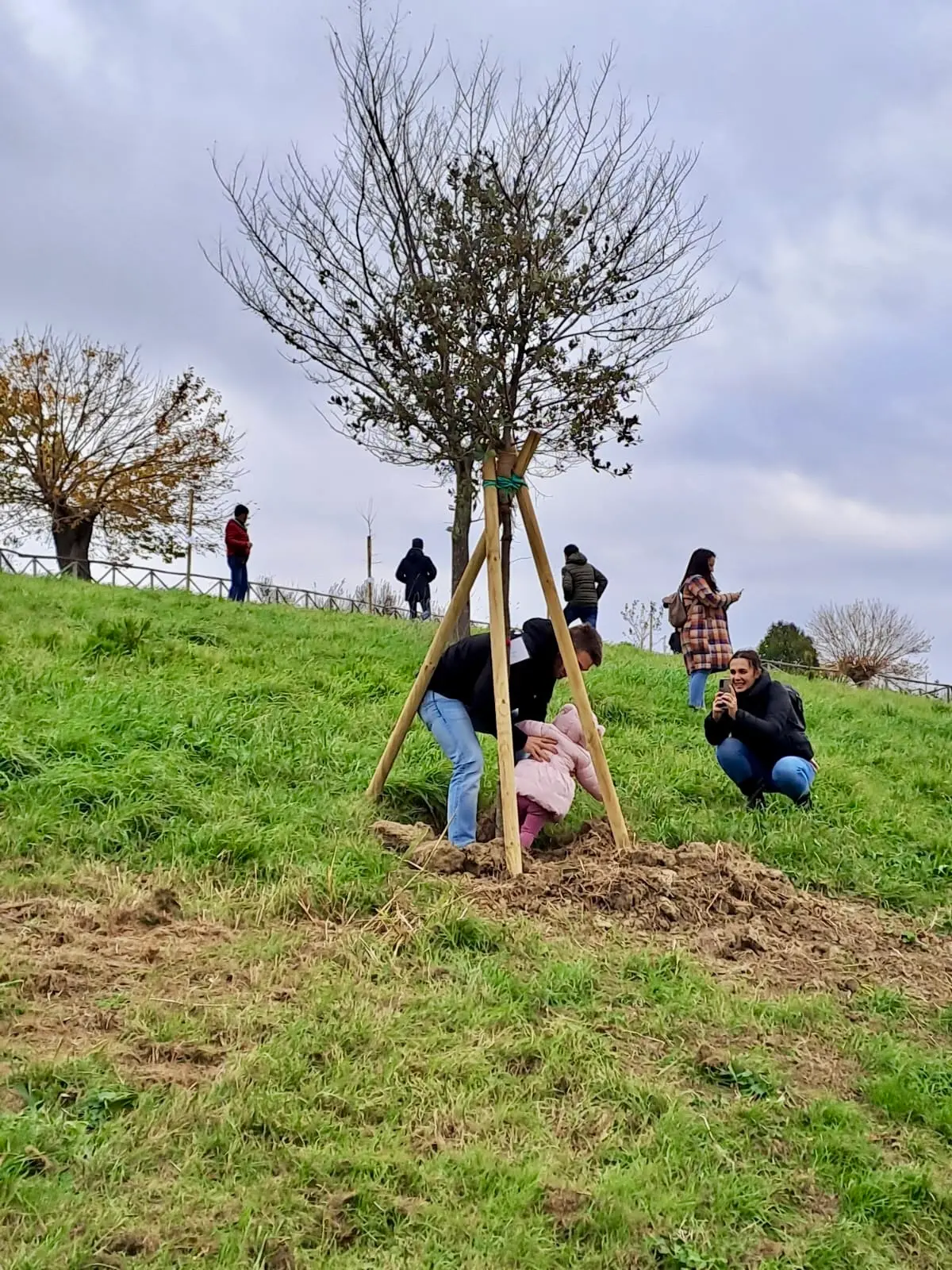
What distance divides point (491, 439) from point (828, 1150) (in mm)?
7120

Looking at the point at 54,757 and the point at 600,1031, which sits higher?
the point at 54,757

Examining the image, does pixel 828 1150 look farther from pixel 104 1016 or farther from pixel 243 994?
pixel 104 1016

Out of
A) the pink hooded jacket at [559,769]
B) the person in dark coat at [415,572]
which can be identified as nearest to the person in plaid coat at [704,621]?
the pink hooded jacket at [559,769]

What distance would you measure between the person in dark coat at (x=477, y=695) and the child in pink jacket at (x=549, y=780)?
0.20 feet

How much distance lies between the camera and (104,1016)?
2.94 m

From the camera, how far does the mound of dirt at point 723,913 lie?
388 centimetres

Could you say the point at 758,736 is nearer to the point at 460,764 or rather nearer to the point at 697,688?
the point at 460,764

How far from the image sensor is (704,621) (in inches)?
323

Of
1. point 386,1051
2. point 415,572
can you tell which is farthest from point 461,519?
point 386,1051

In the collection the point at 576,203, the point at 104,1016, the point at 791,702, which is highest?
the point at 576,203

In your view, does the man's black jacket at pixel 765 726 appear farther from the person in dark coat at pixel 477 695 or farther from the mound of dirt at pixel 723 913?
the person in dark coat at pixel 477 695

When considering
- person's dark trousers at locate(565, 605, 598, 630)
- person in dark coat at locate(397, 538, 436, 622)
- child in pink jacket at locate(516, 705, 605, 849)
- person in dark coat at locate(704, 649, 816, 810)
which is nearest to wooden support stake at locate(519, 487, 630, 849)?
child in pink jacket at locate(516, 705, 605, 849)

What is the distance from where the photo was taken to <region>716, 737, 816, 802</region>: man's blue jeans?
18.7 ft

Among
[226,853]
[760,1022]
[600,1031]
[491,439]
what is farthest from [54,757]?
[491,439]
